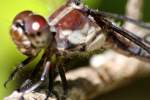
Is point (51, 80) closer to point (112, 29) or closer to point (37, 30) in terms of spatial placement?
point (37, 30)

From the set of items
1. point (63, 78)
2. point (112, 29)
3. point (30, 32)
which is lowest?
point (63, 78)

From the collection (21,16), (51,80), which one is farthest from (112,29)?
(21,16)

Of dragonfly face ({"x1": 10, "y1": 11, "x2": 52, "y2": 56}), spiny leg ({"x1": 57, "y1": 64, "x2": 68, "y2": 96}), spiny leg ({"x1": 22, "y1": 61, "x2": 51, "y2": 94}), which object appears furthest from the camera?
spiny leg ({"x1": 57, "y1": 64, "x2": 68, "y2": 96})

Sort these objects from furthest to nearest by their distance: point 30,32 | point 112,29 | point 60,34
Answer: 1. point 112,29
2. point 60,34
3. point 30,32

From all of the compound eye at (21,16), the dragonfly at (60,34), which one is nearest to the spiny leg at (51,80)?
the dragonfly at (60,34)

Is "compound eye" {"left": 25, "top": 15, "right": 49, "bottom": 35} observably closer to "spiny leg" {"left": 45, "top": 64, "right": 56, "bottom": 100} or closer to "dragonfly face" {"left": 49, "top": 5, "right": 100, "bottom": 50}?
"dragonfly face" {"left": 49, "top": 5, "right": 100, "bottom": 50}

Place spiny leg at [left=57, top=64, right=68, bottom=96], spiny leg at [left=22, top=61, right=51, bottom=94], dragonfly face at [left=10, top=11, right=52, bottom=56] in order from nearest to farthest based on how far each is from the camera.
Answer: dragonfly face at [left=10, top=11, right=52, bottom=56], spiny leg at [left=22, top=61, right=51, bottom=94], spiny leg at [left=57, top=64, right=68, bottom=96]

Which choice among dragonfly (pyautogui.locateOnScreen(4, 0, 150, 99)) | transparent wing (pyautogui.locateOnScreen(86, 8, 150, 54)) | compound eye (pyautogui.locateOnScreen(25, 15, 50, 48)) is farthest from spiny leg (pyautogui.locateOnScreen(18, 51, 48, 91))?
transparent wing (pyautogui.locateOnScreen(86, 8, 150, 54))

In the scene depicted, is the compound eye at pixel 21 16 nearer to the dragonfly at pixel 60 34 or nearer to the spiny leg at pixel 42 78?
the dragonfly at pixel 60 34

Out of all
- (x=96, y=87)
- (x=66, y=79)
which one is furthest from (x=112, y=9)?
(x=66, y=79)
